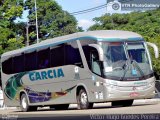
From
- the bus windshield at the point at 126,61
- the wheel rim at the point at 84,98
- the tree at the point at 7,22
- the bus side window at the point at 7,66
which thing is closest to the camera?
the bus windshield at the point at 126,61

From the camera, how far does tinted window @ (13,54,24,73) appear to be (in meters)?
27.6

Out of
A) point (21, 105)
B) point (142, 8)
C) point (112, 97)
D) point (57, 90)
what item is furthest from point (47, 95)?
point (142, 8)

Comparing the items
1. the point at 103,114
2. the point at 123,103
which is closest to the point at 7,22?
the point at 123,103

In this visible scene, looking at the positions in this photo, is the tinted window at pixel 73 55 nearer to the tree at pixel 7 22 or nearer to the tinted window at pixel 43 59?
the tinted window at pixel 43 59

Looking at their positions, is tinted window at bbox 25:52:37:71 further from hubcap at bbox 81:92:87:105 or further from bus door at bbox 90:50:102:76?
bus door at bbox 90:50:102:76

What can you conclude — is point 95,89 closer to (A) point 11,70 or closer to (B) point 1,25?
(A) point 11,70

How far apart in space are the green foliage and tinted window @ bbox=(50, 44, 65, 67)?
4382cm

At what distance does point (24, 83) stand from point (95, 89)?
684 cm

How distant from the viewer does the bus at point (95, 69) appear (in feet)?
69.4

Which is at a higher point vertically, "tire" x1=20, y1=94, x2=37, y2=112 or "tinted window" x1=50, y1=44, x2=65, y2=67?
"tinted window" x1=50, y1=44, x2=65, y2=67

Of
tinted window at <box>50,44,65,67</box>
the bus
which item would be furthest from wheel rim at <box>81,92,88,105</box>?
tinted window at <box>50,44,65,67</box>

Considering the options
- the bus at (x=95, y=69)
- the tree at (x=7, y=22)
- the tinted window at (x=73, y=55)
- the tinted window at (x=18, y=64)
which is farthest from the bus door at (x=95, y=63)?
the tree at (x=7, y=22)

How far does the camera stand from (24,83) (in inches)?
1077

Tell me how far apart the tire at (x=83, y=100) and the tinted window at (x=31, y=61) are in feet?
14.0
